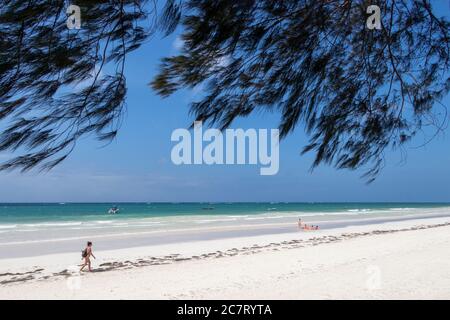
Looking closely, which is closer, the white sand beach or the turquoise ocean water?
the white sand beach

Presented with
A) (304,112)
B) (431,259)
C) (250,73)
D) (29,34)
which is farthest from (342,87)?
(431,259)

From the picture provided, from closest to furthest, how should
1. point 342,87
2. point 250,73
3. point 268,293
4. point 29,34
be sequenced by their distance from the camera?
point 29,34, point 250,73, point 342,87, point 268,293

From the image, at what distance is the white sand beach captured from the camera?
7.48m

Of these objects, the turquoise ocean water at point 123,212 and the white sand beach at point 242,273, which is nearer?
the white sand beach at point 242,273

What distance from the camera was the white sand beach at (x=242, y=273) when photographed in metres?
7.48

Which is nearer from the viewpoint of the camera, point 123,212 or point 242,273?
point 242,273

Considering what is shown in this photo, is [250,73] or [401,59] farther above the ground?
[401,59]

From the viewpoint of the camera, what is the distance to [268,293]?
742cm

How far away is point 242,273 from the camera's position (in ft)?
31.1

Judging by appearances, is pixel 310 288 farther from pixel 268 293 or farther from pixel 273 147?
pixel 273 147
